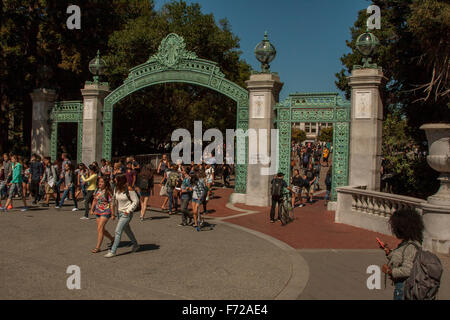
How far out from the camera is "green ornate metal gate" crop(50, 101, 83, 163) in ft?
62.9

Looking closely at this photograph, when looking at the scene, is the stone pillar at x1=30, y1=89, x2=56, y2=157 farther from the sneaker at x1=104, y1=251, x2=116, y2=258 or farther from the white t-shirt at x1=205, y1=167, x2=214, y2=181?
the sneaker at x1=104, y1=251, x2=116, y2=258

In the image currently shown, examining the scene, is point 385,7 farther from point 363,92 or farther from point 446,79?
point 363,92

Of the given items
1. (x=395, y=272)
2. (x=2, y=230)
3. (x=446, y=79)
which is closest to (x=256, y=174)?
(x=446, y=79)

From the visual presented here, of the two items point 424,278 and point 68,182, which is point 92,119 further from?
point 424,278

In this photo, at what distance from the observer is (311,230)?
10992 millimetres

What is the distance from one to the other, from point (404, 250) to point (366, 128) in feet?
31.2

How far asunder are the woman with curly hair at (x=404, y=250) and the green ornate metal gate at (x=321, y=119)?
9.57 metres

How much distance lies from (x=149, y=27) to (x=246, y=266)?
62.4ft

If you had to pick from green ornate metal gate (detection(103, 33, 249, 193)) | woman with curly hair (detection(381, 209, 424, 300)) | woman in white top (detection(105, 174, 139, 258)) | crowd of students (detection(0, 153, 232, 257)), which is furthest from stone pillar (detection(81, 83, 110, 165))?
woman with curly hair (detection(381, 209, 424, 300))

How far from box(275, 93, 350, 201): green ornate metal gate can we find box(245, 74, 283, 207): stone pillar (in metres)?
0.38

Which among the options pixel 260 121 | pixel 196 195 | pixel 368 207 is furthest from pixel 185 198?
pixel 260 121

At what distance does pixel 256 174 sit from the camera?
49.3ft

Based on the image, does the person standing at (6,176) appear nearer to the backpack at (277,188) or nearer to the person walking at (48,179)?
the person walking at (48,179)

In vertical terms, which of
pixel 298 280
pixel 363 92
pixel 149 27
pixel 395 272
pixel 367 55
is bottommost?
pixel 298 280
